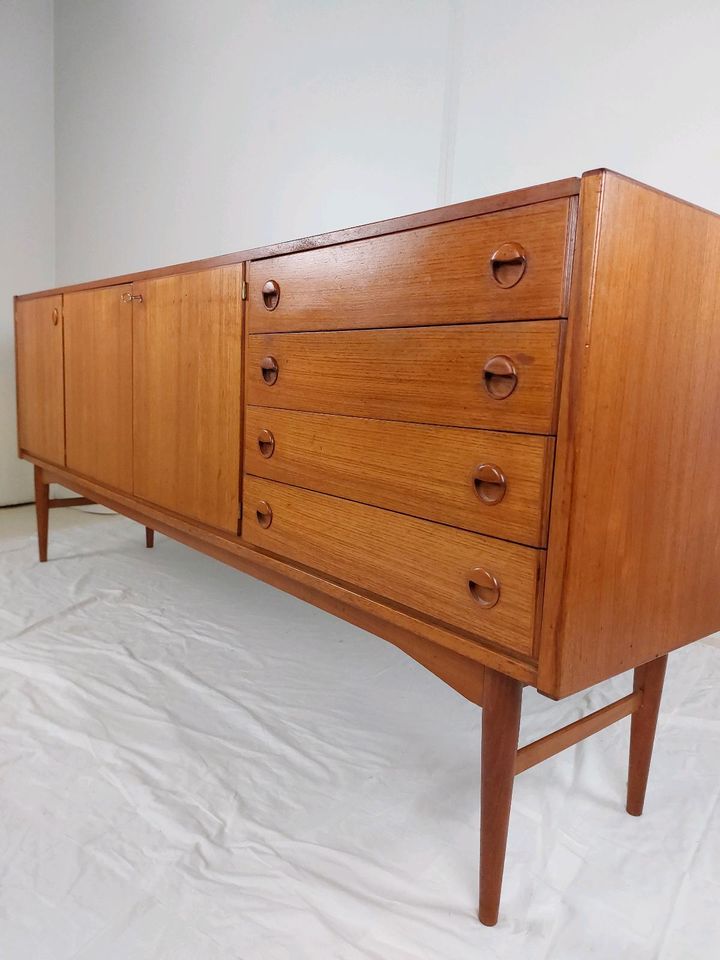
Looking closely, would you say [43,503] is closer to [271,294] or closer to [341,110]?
[271,294]

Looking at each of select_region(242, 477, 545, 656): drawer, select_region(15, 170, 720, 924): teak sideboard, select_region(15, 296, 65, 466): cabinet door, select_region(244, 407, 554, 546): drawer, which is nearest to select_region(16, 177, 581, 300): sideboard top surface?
select_region(15, 170, 720, 924): teak sideboard

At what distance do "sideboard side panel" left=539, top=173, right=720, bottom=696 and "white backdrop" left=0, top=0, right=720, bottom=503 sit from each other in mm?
953

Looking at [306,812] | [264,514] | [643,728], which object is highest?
[264,514]

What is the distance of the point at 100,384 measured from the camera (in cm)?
182

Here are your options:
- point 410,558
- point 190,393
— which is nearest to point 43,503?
point 190,393

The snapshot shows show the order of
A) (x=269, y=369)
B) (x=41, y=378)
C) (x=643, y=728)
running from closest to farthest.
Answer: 1. (x=643, y=728)
2. (x=269, y=369)
3. (x=41, y=378)

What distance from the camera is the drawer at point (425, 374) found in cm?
78

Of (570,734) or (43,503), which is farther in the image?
(43,503)

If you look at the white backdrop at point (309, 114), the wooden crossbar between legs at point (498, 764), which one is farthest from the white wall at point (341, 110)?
the wooden crossbar between legs at point (498, 764)

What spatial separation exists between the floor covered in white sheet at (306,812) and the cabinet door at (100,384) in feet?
1.52

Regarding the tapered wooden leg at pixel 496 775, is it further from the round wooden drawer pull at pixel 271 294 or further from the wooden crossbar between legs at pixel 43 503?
the wooden crossbar between legs at pixel 43 503

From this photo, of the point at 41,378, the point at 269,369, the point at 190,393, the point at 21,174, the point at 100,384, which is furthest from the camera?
the point at 21,174

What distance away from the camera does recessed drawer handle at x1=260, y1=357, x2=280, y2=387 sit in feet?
3.90

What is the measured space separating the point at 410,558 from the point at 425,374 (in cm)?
26
